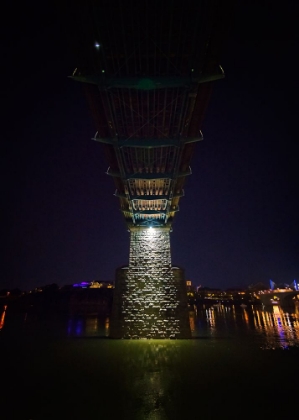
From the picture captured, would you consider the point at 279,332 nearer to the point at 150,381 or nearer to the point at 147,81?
the point at 150,381

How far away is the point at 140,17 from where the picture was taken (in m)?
6.28

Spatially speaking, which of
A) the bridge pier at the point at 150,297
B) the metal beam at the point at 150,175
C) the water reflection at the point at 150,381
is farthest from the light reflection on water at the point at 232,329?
the metal beam at the point at 150,175

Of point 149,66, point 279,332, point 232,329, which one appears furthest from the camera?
point 232,329

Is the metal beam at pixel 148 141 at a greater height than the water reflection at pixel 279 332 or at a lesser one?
greater

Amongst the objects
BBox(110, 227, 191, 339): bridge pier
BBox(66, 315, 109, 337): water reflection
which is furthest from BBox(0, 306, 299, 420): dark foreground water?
BBox(66, 315, 109, 337): water reflection

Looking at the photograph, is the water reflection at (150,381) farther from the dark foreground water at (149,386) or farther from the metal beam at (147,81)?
the metal beam at (147,81)

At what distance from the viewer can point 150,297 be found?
15.6 meters

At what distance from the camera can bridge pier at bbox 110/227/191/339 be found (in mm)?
14750

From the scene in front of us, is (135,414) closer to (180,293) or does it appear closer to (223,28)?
(223,28)

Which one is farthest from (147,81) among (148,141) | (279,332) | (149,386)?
(279,332)

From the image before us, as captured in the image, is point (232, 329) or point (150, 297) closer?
point (150, 297)

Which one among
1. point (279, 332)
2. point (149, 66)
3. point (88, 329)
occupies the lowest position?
point (279, 332)

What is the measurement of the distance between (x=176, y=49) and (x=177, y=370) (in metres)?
9.17

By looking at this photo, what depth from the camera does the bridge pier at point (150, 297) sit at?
14750mm
